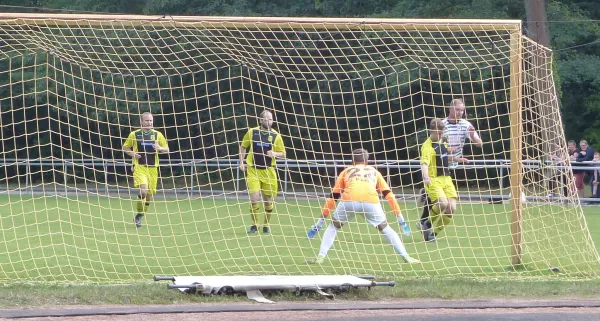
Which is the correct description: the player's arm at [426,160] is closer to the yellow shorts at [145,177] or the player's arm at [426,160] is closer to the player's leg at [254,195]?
the player's leg at [254,195]

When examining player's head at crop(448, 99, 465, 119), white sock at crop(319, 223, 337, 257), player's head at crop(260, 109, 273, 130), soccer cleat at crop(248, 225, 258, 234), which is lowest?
white sock at crop(319, 223, 337, 257)

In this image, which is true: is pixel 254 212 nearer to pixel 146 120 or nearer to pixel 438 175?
pixel 146 120

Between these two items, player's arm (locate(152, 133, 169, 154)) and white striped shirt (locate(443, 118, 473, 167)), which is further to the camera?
player's arm (locate(152, 133, 169, 154))

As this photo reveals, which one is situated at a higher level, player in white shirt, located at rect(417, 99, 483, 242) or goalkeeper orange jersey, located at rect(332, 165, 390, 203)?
player in white shirt, located at rect(417, 99, 483, 242)

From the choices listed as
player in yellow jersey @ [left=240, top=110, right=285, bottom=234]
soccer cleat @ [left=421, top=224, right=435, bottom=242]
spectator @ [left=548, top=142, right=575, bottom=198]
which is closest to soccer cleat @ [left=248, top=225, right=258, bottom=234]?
player in yellow jersey @ [left=240, top=110, right=285, bottom=234]

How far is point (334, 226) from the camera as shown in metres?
10.7

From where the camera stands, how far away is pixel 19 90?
24.3m

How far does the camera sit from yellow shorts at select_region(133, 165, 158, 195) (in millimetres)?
14617

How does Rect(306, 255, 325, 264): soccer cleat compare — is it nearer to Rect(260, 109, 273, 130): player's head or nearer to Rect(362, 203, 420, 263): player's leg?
Rect(362, 203, 420, 263): player's leg

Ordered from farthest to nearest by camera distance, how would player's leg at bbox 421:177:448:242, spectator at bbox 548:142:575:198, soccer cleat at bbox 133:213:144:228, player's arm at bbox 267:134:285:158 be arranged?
1. soccer cleat at bbox 133:213:144:228
2. player's arm at bbox 267:134:285:158
3. player's leg at bbox 421:177:448:242
4. spectator at bbox 548:142:575:198

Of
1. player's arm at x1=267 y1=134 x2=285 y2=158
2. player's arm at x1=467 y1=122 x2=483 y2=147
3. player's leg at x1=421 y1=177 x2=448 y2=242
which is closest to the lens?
player's arm at x1=467 y1=122 x2=483 y2=147

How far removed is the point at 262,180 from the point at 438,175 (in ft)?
9.12

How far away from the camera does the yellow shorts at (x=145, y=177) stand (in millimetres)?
14617

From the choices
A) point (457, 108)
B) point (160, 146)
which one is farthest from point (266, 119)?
point (457, 108)
